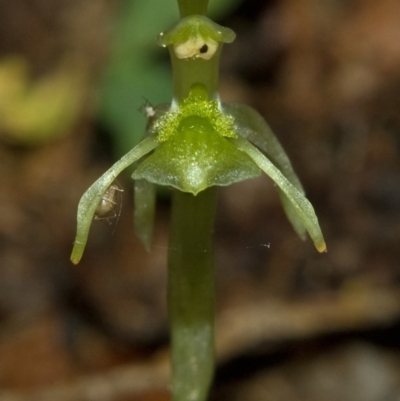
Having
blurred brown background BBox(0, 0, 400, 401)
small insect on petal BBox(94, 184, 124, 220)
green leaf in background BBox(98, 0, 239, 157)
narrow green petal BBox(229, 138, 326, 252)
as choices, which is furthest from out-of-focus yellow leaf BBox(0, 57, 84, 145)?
narrow green petal BBox(229, 138, 326, 252)

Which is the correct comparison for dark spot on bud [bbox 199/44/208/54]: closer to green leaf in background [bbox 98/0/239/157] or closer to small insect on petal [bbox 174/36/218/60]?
small insect on petal [bbox 174/36/218/60]

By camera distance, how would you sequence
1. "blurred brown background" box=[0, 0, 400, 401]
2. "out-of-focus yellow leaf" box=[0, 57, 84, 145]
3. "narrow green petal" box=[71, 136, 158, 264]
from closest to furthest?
1. "narrow green petal" box=[71, 136, 158, 264]
2. "blurred brown background" box=[0, 0, 400, 401]
3. "out-of-focus yellow leaf" box=[0, 57, 84, 145]

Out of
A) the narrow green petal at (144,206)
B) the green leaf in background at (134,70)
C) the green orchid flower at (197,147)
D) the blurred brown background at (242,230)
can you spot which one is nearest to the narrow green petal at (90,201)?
the green orchid flower at (197,147)

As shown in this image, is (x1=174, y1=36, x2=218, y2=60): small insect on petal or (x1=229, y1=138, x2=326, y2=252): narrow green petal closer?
(x1=229, y1=138, x2=326, y2=252): narrow green petal

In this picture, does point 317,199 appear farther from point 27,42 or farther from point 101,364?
point 27,42

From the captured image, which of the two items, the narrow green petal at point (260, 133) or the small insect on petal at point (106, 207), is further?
the narrow green petal at point (260, 133)

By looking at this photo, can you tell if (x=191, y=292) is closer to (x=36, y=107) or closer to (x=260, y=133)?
(x=260, y=133)

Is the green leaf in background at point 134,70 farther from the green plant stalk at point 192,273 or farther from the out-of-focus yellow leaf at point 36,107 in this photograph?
the green plant stalk at point 192,273
